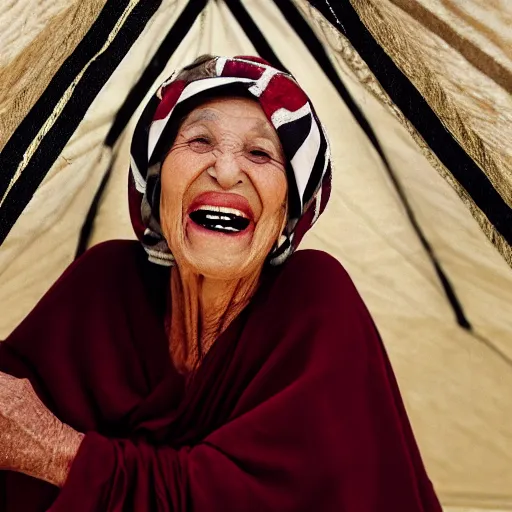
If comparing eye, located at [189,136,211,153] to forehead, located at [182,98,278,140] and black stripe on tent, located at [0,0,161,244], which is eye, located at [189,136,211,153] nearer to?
forehead, located at [182,98,278,140]

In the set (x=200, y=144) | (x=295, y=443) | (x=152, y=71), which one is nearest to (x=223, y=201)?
(x=200, y=144)

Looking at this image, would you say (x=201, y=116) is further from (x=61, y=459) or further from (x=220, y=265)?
(x=61, y=459)

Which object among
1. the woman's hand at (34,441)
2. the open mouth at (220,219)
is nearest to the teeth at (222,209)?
the open mouth at (220,219)

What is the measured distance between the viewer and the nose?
1195mm

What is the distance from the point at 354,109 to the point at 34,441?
1.07 m

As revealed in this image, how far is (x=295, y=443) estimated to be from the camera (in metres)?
1.11

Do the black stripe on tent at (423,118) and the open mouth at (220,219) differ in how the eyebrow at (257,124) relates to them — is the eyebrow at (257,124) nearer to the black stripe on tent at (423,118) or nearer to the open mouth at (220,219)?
the open mouth at (220,219)

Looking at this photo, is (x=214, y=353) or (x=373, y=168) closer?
(x=214, y=353)

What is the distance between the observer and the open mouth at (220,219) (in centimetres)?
119

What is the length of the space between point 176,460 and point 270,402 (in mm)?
152

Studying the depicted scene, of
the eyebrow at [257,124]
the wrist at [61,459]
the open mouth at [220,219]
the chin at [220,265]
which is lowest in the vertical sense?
the wrist at [61,459]

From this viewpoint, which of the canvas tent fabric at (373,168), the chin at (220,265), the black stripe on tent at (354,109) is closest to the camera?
the chin at (220,265)

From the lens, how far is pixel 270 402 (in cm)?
112

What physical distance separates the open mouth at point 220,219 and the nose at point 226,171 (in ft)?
0.12
